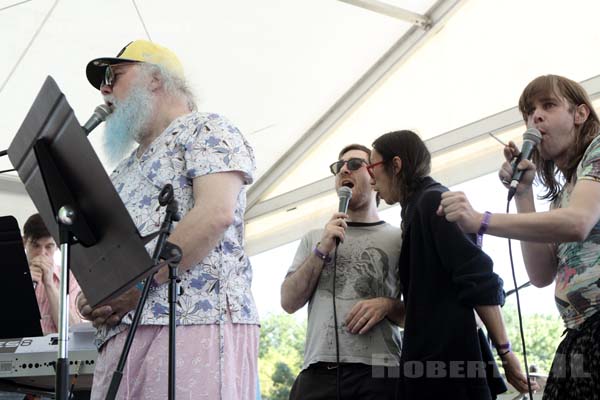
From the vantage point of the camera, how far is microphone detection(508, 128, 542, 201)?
2.02 meters

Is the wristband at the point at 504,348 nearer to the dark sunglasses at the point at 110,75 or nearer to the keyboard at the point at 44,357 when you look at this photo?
the keyboard at the point at 44,357

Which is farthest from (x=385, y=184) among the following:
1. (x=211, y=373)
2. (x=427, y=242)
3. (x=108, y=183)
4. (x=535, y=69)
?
(x=535, y=69)

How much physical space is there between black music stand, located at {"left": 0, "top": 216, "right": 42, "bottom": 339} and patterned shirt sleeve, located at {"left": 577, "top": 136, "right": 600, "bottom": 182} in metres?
1.57

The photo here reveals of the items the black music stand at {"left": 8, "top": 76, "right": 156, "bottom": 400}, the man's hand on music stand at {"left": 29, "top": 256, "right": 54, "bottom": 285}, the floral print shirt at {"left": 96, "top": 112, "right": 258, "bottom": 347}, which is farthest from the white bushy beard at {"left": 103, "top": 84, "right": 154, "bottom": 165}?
the man's hand on music stand at {"left": 29, "top": 256, "right": 54, "bottom": 285}

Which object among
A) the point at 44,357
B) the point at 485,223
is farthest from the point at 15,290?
the point at 485,223

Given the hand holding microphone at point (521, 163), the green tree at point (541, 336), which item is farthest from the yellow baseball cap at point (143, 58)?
the green tree at point (541, 336)

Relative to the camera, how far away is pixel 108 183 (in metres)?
1.61

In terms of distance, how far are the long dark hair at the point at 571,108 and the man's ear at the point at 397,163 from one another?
626 mm

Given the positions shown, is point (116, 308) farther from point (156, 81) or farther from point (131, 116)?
point (156, 81)

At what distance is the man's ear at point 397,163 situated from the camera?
107 inches

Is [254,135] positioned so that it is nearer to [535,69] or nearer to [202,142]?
[535,69]

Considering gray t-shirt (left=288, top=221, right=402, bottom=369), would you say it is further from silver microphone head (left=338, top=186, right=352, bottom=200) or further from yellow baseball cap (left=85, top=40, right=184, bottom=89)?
yellow baseball cap (left=85, top=40, right=184, bottom=89)

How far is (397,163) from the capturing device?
8.99 ft

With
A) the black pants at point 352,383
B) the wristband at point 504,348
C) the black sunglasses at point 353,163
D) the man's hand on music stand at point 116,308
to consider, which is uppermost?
the black sunglasses at point 353,163
